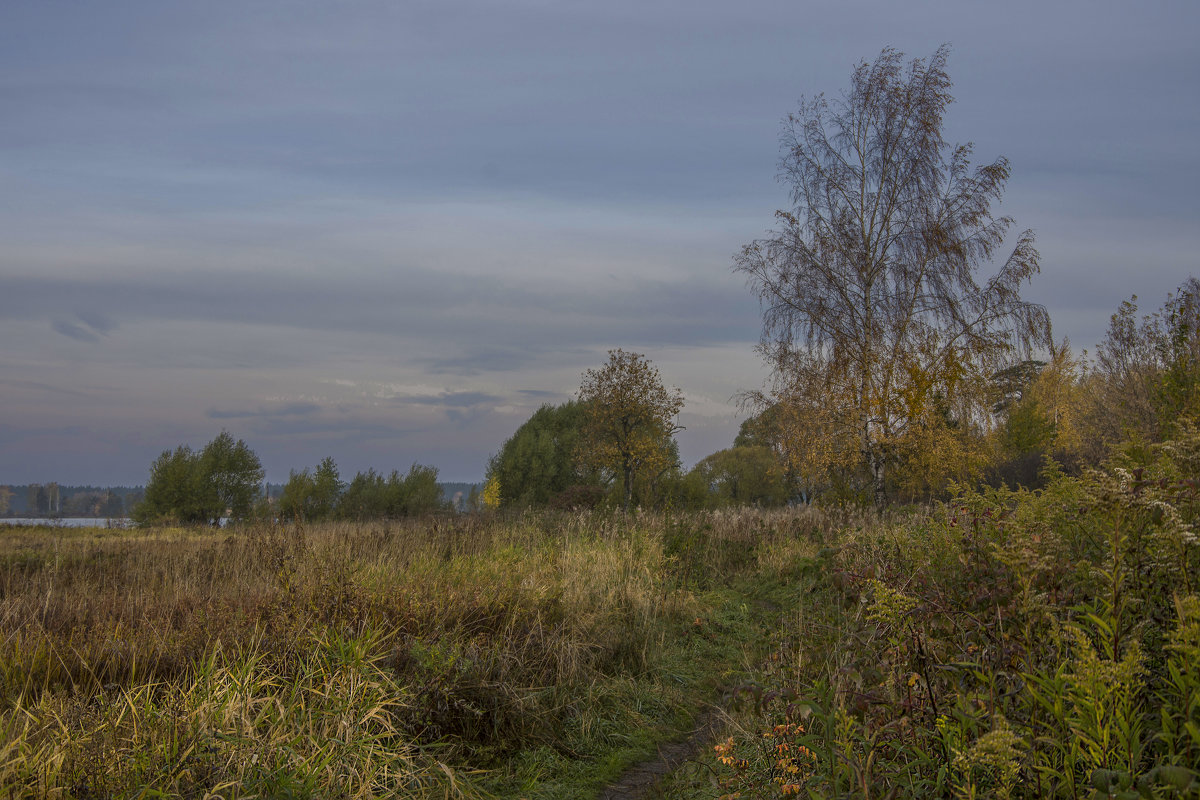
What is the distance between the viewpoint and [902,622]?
2650mm

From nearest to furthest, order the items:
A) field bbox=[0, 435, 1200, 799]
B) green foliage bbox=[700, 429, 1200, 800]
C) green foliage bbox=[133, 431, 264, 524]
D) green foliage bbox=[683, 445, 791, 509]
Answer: green foliage bbox=[700, 429, 1200, 800], field bbox=[0, 435, 1200, 799], green foliage bbox=[133, 431, 264, 524], green foliage bbox=[683, 445, 791, 509]

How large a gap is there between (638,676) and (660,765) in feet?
4.26

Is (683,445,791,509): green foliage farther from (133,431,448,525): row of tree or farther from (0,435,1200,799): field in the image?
(0,435,1200,799): field

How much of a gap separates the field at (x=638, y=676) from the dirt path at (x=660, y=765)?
10 centimetres

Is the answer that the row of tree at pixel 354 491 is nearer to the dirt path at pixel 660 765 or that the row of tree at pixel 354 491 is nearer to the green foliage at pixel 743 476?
the green foliage at pixel 743 476

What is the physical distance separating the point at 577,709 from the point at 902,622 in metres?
2.92

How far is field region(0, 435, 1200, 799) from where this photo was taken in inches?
87.0

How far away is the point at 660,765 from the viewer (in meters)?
4.68

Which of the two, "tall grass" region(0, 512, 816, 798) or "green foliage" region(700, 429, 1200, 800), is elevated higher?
"green foliage" region(700, 429, 1200, 800)

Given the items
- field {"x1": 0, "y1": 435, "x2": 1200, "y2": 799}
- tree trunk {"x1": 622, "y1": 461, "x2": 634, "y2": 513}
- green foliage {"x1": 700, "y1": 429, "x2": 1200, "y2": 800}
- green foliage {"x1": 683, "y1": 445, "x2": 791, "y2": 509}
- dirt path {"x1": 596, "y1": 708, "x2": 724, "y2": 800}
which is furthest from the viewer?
green foliage {"x1": 683, "y1": 445, "x2": 791, "y2": 509}

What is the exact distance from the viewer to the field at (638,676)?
7.25 feet

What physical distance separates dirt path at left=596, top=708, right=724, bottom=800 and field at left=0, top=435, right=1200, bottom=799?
0.10 metres

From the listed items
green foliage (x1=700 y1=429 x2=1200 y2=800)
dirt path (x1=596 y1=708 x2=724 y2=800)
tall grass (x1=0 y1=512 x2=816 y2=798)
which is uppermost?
green foliage (x1=700 y1=429 x2=1200 y2=800)

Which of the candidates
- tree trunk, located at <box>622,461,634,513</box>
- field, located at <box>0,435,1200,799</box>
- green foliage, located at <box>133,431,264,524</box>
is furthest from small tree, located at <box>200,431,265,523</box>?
field, located at <box>0,435,1200,799</box>
